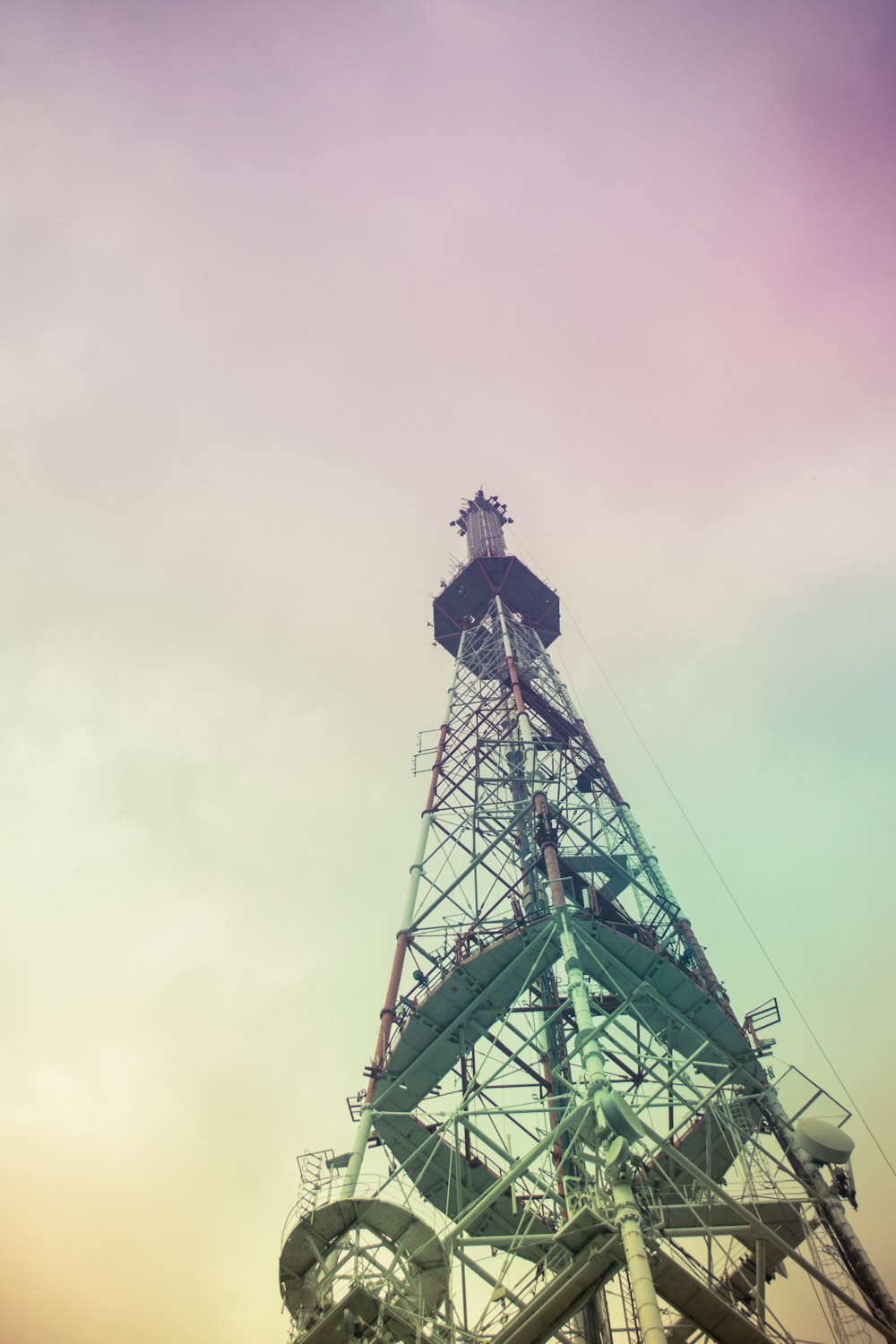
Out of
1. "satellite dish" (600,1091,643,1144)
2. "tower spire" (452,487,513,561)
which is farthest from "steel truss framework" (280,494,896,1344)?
"tower spire" (452,487,513,561)

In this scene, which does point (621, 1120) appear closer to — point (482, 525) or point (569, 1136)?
point (569, 1136)

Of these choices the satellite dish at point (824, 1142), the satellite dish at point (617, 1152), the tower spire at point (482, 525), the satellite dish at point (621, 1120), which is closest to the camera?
the satellite dish at point (617, 1152)

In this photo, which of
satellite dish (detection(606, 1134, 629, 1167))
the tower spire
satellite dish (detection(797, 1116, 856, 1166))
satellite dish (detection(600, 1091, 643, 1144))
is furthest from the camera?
the tower spire

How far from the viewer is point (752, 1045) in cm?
1998

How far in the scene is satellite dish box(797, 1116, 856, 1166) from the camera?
16078 mm

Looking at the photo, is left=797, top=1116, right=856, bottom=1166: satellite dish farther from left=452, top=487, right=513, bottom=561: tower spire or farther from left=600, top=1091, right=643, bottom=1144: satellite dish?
left=452, top=487, right=513, bottom=561: tower spire

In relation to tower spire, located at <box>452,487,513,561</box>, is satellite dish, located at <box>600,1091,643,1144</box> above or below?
below

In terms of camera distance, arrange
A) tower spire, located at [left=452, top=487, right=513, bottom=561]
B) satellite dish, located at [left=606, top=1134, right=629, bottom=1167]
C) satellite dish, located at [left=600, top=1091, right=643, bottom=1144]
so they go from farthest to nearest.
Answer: tower spire, located at [left=452, top=487, right=513, bottom=561], satellite dish, located at [left=600, top=1091, right=643, bottom=1144], satellite dish, located at [left=606, top=1134, right=629, bottom=1167]

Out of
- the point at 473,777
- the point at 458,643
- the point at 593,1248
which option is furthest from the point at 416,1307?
the point at 458,643

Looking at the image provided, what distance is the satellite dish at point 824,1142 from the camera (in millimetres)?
16078

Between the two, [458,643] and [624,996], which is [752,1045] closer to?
[624,996]

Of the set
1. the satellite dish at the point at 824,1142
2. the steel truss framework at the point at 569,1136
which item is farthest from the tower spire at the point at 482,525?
the satellite dish at the point at 824,1142

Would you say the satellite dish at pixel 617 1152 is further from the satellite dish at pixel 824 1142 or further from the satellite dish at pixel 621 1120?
the satellite dish at pixel 824 1142

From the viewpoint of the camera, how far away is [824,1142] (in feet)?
53.3
